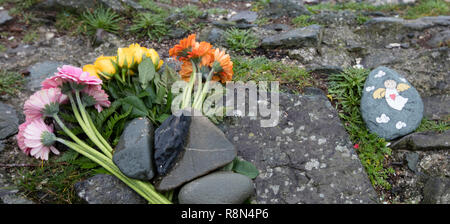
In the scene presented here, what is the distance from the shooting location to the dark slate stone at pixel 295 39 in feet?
13.3

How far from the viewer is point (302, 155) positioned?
2584mm

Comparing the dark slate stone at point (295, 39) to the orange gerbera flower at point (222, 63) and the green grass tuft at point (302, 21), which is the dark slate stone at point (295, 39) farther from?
the orange gerbera flower at point (222, 63)

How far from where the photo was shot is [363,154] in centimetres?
291

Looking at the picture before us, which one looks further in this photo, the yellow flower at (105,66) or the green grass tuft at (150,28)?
the green grass tuft at (150,28)

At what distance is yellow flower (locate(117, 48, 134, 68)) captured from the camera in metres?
2.62

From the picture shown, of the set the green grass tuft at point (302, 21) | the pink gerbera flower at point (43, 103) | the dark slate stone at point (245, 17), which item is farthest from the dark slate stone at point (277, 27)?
the pink gerbera flower at point (43, 103)

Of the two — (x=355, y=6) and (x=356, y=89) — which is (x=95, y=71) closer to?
(x=356, y=89)

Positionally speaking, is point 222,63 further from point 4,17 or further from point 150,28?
point 4,17

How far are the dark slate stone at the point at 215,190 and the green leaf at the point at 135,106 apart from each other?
0.73 metres

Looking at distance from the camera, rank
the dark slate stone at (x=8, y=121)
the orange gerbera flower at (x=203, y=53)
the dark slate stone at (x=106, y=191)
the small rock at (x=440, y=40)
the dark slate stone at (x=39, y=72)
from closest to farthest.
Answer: the dark slate stone at (x=106, y=191) < the orange gerbera flower at (x=203, y=53) < the dark slate stone at (x=8, y=121) < the dark slate stone at (x=39, y=72) < the small rock at (x=440, y=40)

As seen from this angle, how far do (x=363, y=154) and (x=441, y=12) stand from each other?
3.43 metres
